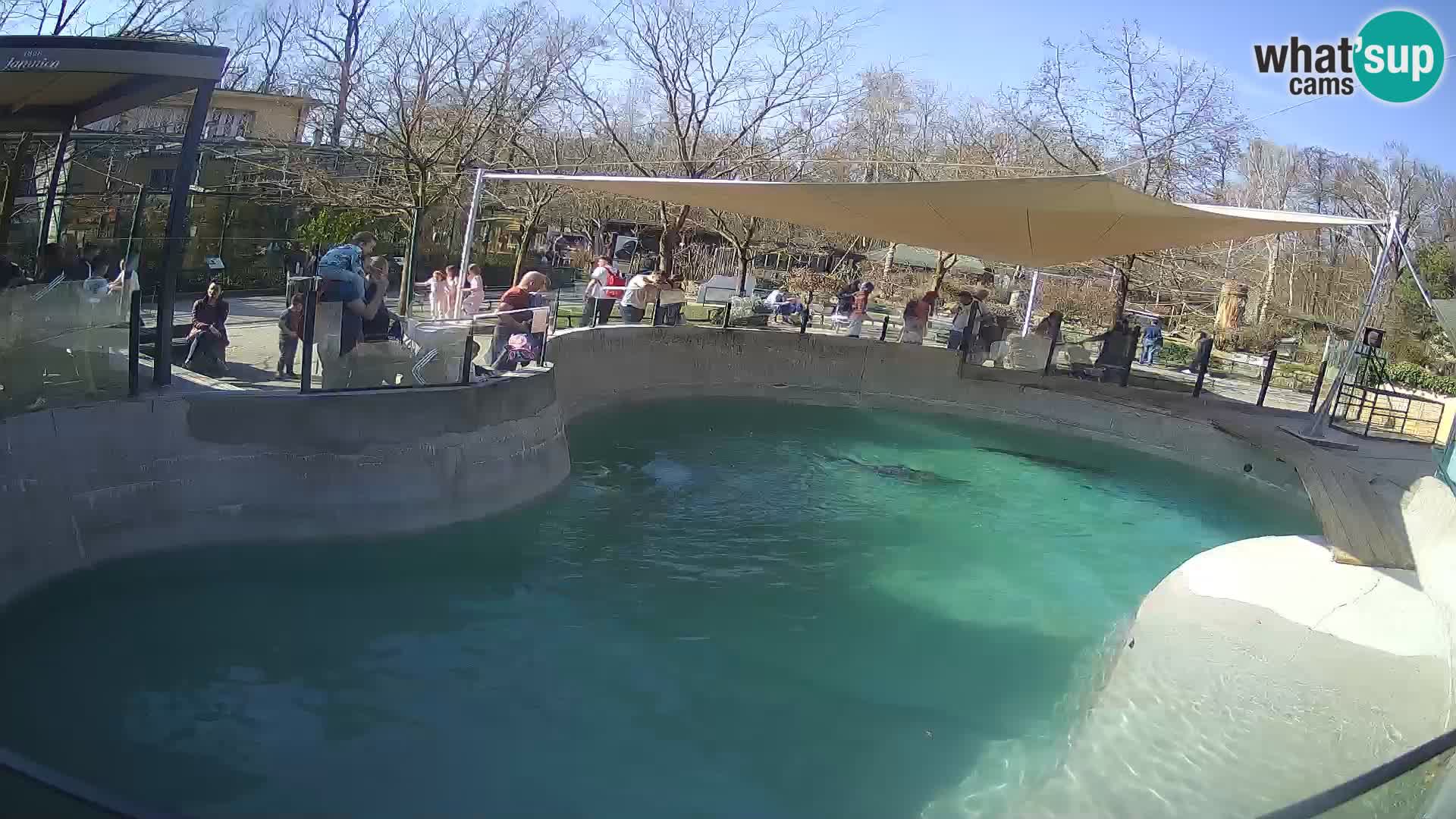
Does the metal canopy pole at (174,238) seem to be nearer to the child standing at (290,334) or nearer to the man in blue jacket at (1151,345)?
the child standing at (290,334)

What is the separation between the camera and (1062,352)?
52.1 ft

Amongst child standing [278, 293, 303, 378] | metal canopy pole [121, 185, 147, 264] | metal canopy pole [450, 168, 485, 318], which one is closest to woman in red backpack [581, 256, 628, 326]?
metal canopy pole [450, 168, 485, 318]

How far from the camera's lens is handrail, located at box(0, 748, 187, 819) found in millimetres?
1881

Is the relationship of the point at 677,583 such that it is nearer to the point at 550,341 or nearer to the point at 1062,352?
the point at 550,341

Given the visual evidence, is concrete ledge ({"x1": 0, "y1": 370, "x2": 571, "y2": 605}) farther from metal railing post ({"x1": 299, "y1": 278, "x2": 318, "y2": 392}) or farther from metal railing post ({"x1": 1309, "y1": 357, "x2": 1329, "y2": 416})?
metal railing post ({"x1": 1309, "y1": 357, "x2": 1329, "y2": 416})

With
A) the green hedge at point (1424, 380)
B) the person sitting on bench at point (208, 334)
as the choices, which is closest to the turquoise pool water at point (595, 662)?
the person sitting on bench at point (208, 334)

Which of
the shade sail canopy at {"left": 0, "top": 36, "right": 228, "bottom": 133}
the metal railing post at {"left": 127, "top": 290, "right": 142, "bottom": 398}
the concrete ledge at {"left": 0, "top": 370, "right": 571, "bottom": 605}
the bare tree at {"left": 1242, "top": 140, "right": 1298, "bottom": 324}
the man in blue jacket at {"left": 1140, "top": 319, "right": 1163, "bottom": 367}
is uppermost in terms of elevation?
the bare tree at {"left": 1242, "top": 140, "right": 1298, "bottom": 324}

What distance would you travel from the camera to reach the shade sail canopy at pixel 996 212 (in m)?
10.4

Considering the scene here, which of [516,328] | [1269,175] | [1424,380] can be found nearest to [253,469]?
[516,328]

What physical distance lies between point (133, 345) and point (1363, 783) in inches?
275

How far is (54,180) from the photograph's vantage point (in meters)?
7.25

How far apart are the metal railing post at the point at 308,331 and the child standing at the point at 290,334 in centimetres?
5

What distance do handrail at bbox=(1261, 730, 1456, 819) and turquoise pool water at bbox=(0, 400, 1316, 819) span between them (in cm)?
304

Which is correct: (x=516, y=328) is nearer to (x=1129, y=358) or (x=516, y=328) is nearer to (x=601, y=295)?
(x=601, y=295)
